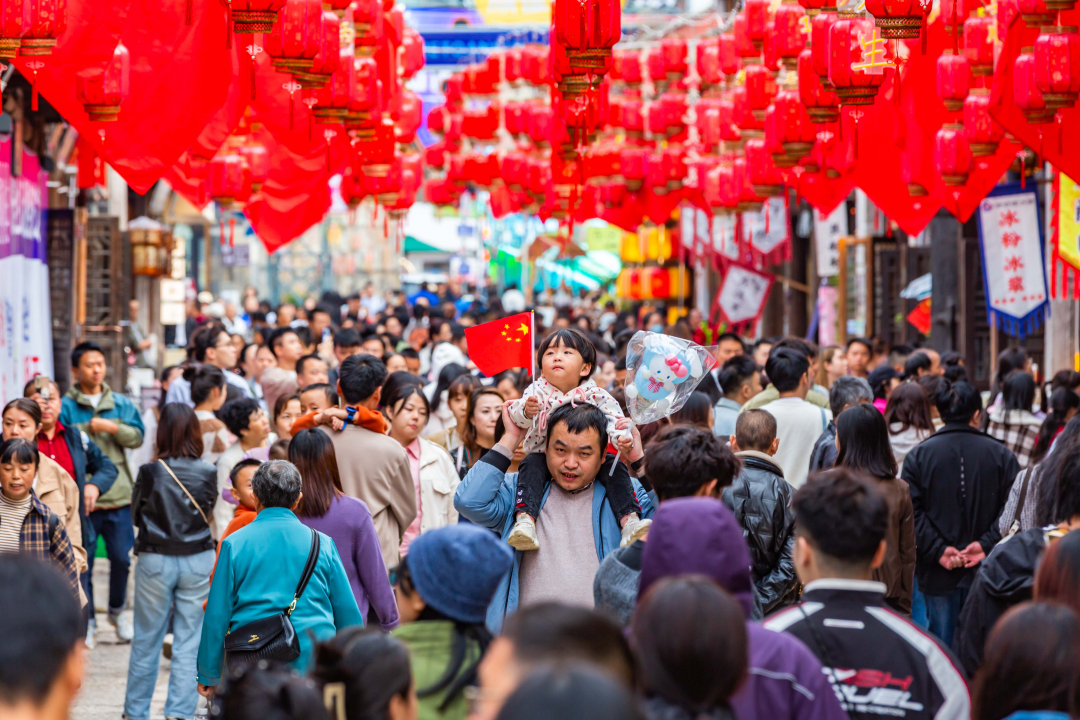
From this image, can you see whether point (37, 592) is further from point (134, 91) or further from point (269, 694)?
point (134, 91)

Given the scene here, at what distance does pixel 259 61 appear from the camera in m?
9.55

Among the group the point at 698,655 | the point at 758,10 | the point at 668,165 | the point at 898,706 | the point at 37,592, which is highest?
the point at 758,10

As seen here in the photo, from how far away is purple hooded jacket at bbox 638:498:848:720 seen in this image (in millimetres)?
2887

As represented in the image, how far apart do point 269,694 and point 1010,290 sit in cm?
1020

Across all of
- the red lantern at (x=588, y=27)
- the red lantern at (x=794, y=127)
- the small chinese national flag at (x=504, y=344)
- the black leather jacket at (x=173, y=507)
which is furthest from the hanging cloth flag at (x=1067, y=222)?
the black leather jacket at (x=173, y=507)

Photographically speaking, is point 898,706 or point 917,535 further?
point 917,535

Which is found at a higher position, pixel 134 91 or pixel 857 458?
pixel 134 91

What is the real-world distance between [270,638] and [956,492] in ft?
12.0

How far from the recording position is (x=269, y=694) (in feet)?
9.09

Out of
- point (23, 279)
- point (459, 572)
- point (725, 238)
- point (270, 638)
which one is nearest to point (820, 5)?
point (270, 638)

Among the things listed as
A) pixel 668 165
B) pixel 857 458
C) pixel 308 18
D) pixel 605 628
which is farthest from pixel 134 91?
pixel 668 165

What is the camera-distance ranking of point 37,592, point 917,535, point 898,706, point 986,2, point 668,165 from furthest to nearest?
point 668,165 < point 986,2 < point 917,535 < point 898,706 < point 37,592

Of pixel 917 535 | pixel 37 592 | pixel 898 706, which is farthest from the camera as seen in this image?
pixel 917 535

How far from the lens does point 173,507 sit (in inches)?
273
